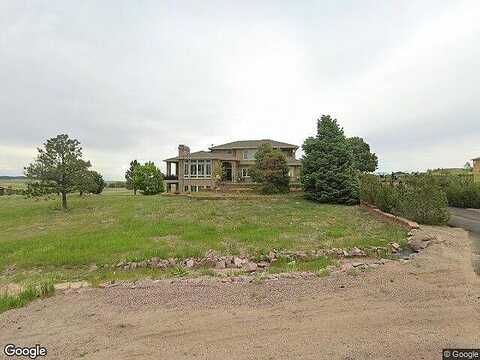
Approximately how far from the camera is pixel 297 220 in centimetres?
→ 1623

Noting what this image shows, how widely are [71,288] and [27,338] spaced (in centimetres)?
241

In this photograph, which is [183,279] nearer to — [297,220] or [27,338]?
[27,338]

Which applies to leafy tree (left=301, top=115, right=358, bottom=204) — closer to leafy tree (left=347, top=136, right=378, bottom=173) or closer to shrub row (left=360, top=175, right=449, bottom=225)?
shrub row (left=360, top=175, right=449, bottom=225)

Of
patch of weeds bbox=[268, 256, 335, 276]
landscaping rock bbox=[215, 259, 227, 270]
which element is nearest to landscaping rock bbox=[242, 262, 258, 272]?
patch of weeds bbox=[268, 256, 335, 276]

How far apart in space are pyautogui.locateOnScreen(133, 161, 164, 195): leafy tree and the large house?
116 cm

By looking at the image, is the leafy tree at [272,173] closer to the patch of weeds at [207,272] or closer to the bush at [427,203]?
A: the bush at [427,203]

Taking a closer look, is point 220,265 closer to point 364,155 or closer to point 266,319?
point 266,319

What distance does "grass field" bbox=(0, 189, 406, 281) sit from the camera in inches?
396

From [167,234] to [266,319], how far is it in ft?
28.2

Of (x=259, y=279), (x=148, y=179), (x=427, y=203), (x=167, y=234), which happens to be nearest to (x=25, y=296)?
(x=259, y=279)

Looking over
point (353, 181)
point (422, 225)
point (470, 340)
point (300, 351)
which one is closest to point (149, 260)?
point (300, 351)

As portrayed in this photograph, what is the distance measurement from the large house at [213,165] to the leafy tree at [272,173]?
218 inches

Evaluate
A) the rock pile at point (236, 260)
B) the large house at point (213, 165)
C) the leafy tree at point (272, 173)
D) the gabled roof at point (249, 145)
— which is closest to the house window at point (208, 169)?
the large house at point (213, 165)

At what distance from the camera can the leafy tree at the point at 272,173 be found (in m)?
29.7
